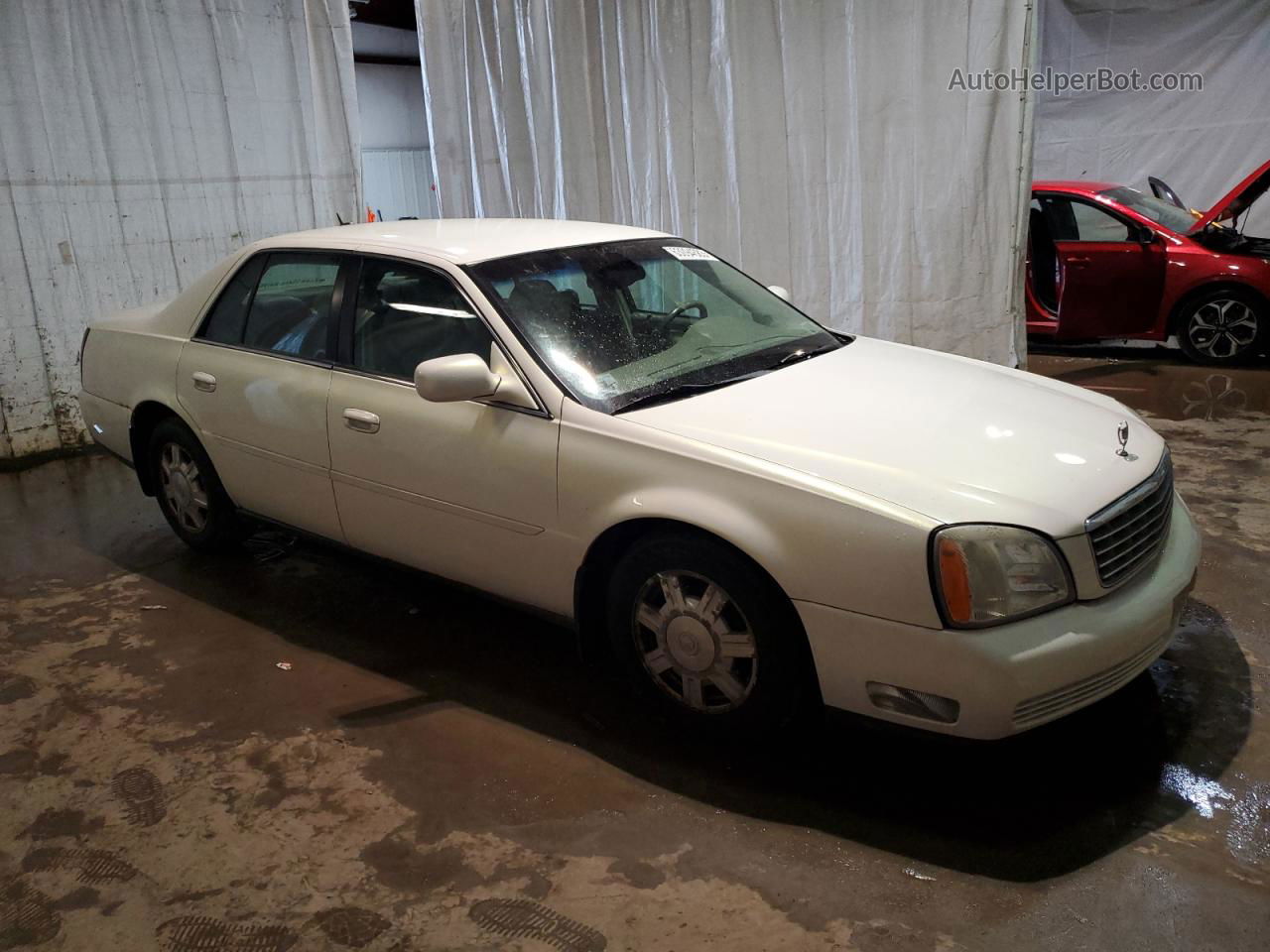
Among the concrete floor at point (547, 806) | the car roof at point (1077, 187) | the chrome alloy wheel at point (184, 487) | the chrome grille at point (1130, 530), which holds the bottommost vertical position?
the concrete floor at point (547, 806)

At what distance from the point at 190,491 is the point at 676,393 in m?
2.40

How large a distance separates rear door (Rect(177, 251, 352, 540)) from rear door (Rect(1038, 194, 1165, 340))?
5556 mm

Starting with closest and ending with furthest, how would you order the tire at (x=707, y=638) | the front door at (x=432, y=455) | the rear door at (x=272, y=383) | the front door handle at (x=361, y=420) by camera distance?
the tire at (x=707, y=638) < the front door at (x=432, y=455) < the front door handle at (x=361, y=420) < the rear door at (x=272, y=383)

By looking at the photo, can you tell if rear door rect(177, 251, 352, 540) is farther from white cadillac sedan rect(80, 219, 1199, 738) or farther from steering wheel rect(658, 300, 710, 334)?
steering wheel rect(658, 300, 710, 334)

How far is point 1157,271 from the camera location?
23.0ft

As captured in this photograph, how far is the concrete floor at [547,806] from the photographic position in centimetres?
218

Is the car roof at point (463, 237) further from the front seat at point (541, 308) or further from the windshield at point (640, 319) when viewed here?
the front seat at point (541, 308)

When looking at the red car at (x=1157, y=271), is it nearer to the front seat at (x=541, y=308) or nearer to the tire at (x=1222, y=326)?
the tire at (x=1222, y=326)

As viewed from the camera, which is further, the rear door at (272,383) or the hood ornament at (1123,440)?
the rear door at (272,383)

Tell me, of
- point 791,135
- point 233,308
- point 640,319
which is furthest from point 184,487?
point 791,135

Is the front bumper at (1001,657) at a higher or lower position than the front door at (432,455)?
lower

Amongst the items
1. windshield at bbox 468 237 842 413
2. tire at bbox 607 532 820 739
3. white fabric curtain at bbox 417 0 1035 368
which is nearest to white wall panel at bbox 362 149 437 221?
white fabric curtain at bbox 417 0 1035 368

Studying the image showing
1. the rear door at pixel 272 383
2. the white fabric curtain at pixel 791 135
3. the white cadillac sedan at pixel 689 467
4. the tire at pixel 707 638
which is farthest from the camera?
the white fabric curtain at pixel 791 135

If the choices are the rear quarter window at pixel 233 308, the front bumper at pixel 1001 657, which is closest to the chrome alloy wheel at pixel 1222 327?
the front bumper at pixel 1001 657
